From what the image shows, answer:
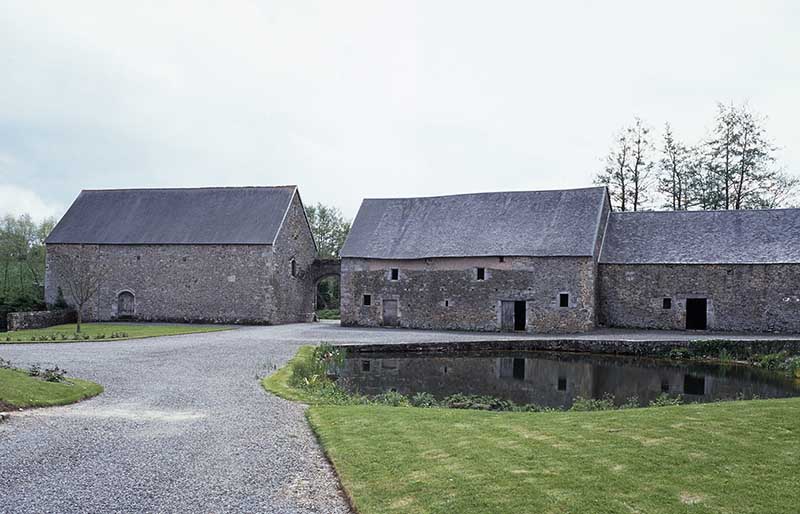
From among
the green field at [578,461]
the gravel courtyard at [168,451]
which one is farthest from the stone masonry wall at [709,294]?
the green field at [578,461]

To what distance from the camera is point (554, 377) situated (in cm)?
1669

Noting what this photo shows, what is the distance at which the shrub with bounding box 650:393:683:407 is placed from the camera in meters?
11.7

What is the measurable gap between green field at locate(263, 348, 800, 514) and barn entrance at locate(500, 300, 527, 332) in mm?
18685

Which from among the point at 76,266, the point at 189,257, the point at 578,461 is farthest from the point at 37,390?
the point at 76,266

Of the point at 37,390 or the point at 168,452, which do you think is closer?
the point at 168,452

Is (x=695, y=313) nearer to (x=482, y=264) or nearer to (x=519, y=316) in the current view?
(x=519, y=316)

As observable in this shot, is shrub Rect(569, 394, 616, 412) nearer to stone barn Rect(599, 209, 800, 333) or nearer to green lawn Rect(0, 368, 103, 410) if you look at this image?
green lawn Rect(0, 368, 103, 410)

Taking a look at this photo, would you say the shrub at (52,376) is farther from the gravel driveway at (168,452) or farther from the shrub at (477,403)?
the shrub at (477,403)

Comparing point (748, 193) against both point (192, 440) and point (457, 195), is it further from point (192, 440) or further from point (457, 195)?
point (192, 440)

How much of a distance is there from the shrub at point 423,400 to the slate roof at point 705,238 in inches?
677

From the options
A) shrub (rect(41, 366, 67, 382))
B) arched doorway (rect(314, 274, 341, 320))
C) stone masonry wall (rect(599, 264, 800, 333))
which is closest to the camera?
shrub (rect(41, 366, 67, 382))

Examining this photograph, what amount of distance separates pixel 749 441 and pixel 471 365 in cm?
1225

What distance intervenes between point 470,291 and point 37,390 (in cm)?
1984

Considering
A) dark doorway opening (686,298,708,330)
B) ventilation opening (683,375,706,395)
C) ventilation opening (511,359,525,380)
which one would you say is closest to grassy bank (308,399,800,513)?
ventilation opening (683,375,706,395)
